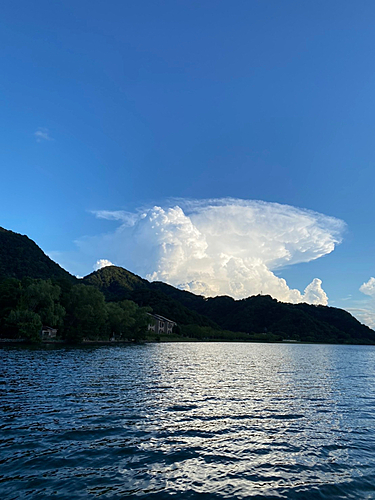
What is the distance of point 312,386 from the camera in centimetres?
4547

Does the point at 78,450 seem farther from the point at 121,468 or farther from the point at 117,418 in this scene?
the point at 117,418

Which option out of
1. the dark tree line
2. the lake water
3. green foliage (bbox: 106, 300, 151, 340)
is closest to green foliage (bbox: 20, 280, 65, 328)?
the dark tree line

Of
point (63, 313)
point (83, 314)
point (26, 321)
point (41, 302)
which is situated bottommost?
point (26, 321)

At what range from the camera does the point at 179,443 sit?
19938 millimetres

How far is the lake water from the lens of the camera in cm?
1423

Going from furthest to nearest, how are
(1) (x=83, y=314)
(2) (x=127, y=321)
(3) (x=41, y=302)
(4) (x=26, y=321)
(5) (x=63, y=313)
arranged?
(2) (x=127, y=321) → (1) (x=83, y=314) → (5) (x=63, y=313) → (3) (x=41, y=302) → (4) (x=26, y=321)

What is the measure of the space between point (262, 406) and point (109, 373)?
25.6 meters

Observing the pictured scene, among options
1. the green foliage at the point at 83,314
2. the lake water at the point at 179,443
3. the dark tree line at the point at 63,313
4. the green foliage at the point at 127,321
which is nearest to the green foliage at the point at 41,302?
the dark tree line at the point at 63,313

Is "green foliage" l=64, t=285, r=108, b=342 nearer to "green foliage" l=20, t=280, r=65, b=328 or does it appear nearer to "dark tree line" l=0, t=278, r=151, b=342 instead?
"dark tree line" l=0, t=278, r=151, b=342

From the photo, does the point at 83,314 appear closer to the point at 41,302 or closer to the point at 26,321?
the point at 41,302

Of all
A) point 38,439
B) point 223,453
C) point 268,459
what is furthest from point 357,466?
point 38,439

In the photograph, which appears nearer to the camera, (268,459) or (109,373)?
(268,459)

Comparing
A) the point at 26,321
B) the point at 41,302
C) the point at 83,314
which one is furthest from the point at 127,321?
the point at 26,321

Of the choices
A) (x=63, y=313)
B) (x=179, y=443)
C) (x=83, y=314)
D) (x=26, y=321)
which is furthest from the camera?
(x=83, y=314)
